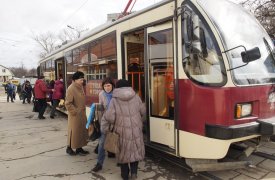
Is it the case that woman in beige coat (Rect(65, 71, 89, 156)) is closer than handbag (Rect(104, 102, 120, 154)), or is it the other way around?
handbag (Rect(104, 102, 120, 154))

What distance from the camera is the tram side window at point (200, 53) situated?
3822mm

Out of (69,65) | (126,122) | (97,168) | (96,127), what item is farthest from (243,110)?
(69,65)

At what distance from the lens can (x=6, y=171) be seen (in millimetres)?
5227

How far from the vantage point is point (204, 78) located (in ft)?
12.9

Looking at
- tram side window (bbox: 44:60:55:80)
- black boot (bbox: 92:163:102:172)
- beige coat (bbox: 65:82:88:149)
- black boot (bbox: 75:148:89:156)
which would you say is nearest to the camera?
black boot (bbox: 92:163:102:172)

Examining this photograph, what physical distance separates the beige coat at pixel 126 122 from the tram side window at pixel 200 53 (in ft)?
3.16

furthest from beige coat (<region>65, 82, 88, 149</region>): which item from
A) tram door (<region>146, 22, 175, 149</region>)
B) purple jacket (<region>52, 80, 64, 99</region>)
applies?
purple jacket (<region>52, 80, 64, 99</region>)

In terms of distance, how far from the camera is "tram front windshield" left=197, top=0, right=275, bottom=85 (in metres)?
3.87

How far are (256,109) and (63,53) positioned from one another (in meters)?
8.30

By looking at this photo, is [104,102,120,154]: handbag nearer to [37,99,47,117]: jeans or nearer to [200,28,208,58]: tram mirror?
[200,28,208,58]: tram mirror

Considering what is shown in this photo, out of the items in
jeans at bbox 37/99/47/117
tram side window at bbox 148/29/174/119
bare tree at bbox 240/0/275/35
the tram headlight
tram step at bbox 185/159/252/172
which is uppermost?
bare tree at bbox 240/0/275/35

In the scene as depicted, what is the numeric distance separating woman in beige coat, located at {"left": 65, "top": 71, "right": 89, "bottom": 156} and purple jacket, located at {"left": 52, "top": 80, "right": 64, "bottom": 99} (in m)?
5.47

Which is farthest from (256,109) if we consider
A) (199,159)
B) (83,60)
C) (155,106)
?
(83,60)

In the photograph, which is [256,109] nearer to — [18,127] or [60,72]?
[18,127]
